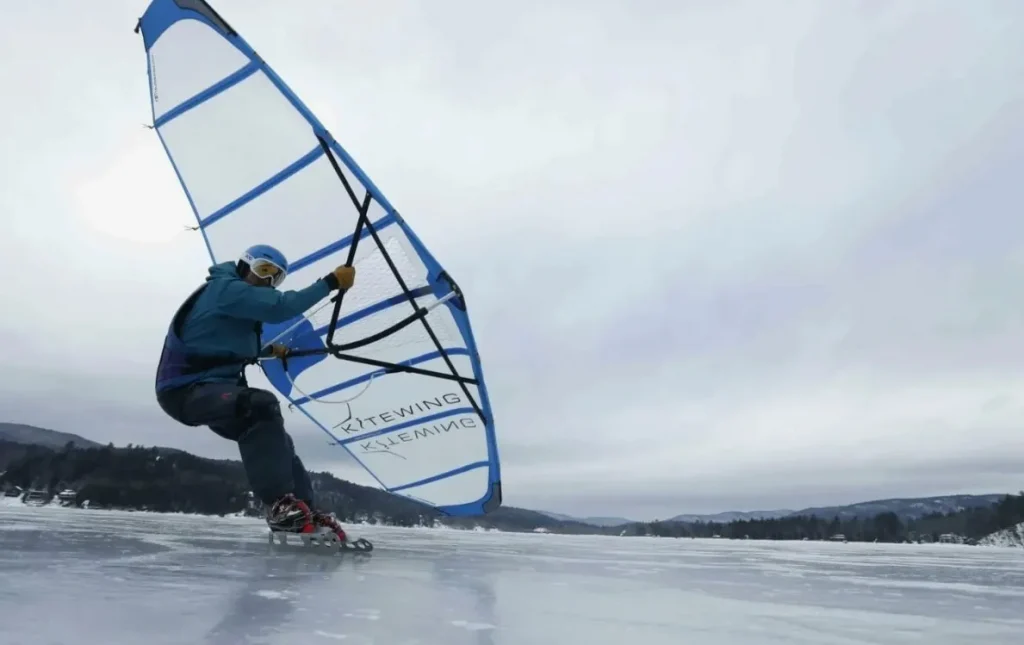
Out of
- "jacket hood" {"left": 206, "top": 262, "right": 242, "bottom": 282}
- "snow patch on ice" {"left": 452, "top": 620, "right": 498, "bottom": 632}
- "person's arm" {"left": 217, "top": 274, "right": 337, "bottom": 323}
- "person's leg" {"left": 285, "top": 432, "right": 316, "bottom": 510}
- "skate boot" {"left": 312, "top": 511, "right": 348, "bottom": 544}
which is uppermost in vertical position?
"jacket hood" {"left": 206, "top": 262, "right": 242, "bottom": 282}

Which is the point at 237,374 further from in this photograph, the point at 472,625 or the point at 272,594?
the point at 472,625

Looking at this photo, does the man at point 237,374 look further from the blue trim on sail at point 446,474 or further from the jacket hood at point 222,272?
the blue trim on sail at point 446,474

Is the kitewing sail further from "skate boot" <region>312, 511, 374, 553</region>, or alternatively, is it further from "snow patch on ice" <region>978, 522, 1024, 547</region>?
"snow patch on ice" <region>978, 522, 1024, 547</region>

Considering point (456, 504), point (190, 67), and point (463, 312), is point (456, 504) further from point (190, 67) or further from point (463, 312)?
point (190, 67)

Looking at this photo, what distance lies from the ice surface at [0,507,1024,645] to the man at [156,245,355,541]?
0.41 meters

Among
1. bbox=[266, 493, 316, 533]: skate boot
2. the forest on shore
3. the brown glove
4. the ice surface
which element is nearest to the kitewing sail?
the brown glove

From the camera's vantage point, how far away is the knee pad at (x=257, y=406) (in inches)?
166

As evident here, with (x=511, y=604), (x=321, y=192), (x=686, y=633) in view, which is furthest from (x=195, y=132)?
(x=686, y=633)

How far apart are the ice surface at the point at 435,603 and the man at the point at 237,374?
1.35 feet

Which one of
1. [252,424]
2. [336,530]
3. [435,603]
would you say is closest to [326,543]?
[336,530]

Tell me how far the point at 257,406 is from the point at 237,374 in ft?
1.30

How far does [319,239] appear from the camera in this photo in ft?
19.9

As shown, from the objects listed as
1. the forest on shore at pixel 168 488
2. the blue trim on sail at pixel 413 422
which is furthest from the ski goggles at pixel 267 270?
the forest on shore at pixel 168 488

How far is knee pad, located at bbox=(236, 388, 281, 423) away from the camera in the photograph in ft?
13.9
